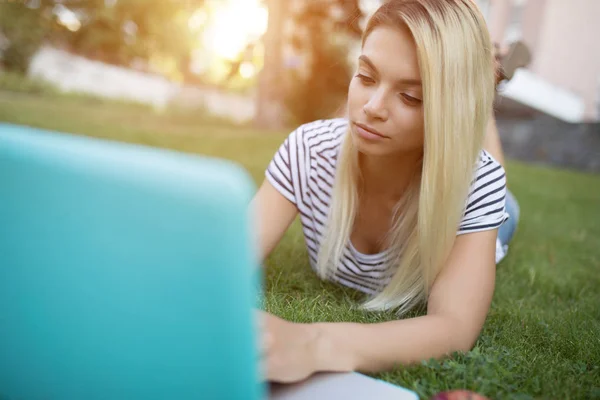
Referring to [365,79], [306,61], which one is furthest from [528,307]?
[306,61]

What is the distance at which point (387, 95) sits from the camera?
1480 millimetres

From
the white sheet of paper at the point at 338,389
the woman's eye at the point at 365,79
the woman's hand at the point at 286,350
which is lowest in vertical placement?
the white sheet of paper at the point at 338,389

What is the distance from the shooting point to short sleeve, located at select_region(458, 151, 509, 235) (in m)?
1.62

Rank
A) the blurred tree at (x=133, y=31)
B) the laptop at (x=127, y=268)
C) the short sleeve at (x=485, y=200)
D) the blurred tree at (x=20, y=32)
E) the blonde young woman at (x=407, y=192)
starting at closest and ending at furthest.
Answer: the laptop at (x=127, y=268), the blonde young woman at (x=407, y=192), the short sleeve at (x=485, y=200), the blurred tree at (x=20, y=32), the blurred tree at (x=133, y=31)

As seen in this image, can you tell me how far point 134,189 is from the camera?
71 centimetres

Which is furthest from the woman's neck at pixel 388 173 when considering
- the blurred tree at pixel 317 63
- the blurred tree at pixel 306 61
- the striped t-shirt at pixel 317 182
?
the blurred tree at pixel 317 63

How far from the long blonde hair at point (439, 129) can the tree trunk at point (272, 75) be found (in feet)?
20.7

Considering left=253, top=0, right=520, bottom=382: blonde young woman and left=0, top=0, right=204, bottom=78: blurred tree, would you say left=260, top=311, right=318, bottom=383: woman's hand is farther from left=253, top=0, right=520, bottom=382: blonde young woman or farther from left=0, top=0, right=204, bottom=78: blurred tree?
left=0, top=0, right=204, bottom=78: blurred tree

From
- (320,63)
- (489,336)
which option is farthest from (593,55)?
(489,336)

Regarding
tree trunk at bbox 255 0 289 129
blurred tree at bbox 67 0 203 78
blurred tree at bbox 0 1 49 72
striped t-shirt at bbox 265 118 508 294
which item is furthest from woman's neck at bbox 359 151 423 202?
blurred tree at bbox 0 1 49 72

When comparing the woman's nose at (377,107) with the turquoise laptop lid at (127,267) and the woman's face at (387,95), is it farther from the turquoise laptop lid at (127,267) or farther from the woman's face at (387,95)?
the turquoise laptop lid at (127,267)

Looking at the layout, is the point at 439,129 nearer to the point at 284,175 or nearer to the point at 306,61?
the point at 284,175

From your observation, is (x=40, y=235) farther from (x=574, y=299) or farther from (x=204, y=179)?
(x=574, y=299)

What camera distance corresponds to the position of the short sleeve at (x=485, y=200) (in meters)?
1.62
